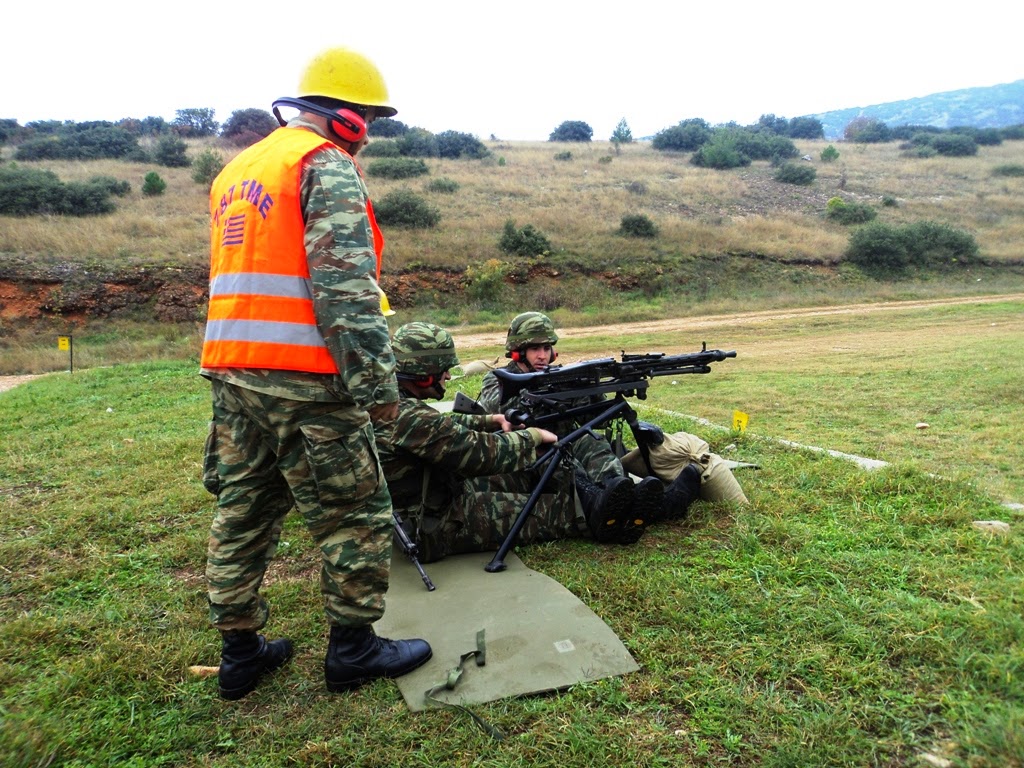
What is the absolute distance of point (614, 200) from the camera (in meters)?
33.5

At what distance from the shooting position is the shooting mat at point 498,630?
260 centimetres

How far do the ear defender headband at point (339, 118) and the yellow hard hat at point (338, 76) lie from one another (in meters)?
0.04

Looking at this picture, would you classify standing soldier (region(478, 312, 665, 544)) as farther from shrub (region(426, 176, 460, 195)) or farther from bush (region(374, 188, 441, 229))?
shrub (region(426, 176, 460, 195))

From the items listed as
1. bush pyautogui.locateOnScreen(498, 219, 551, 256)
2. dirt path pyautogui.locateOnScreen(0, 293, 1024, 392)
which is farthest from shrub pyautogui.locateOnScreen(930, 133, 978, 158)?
bush pyautogui.locateOnScreen(498, 219, 551, 256)

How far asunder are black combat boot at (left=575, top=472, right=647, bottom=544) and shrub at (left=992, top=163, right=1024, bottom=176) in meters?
53.5

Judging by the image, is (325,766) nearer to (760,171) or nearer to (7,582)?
(7,582)

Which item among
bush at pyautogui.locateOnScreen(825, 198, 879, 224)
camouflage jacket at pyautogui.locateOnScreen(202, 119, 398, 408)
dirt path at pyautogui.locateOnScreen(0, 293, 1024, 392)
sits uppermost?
bush at pyautogui.locateOnScreen(825, 198, 879, 224)

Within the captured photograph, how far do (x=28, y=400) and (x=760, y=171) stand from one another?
4304 cm

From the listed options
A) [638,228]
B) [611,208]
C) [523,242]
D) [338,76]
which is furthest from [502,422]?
[611,208]

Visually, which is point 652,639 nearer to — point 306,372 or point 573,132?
point 306,372

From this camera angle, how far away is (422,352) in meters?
3.63

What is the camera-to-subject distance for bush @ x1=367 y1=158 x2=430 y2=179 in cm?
3441

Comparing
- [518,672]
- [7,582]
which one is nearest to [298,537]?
[7,582]

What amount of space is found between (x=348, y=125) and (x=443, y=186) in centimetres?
3126
